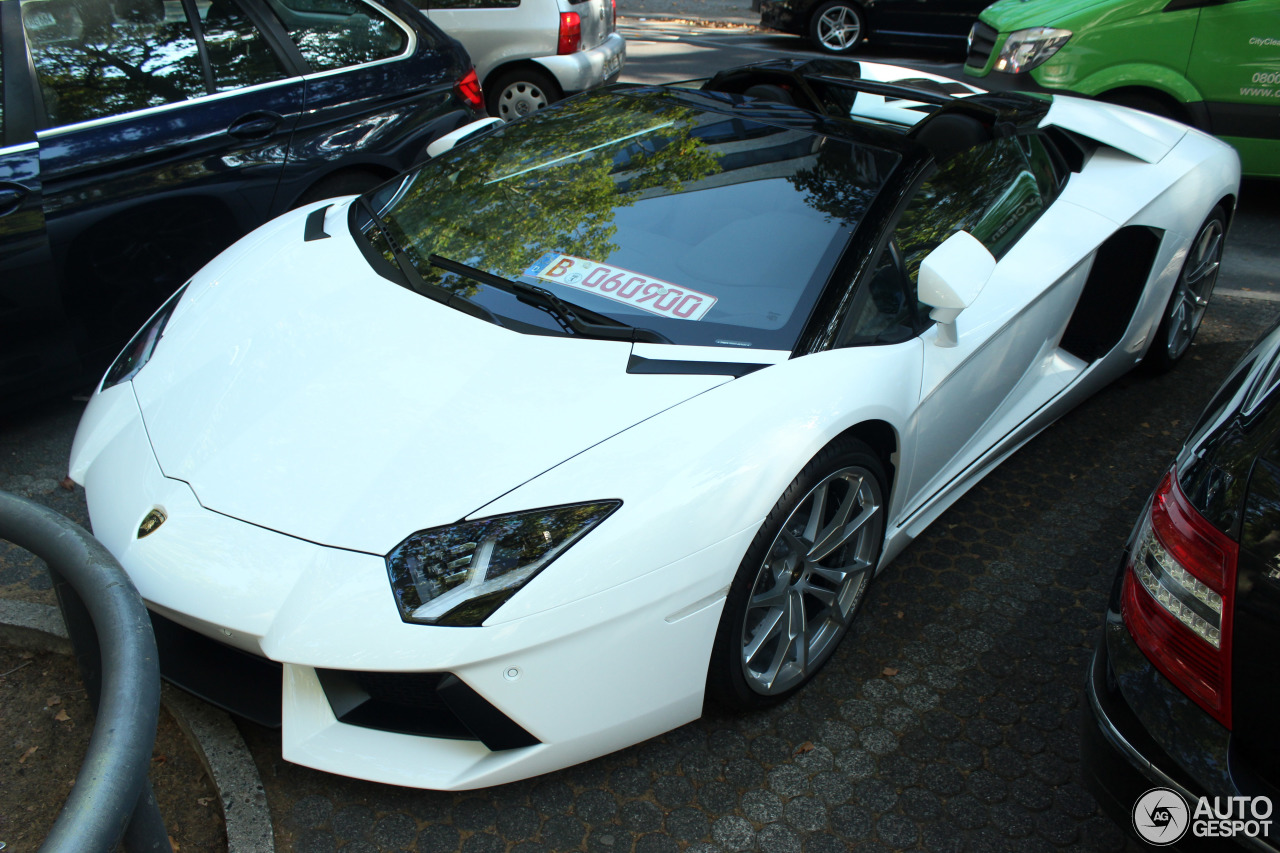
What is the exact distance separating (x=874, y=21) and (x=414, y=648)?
35.6ft

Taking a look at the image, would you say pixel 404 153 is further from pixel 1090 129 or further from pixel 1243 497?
pixel 1243 497

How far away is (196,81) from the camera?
3754 mm

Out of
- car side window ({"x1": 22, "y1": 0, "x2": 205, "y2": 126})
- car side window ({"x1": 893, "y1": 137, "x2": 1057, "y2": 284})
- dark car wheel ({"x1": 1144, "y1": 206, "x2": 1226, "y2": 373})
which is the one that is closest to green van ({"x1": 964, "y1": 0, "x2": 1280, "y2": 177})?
dark car wheel ({"x1": 1144, "y1": 206, "x2": 1226, "y2": 373})

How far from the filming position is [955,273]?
2.40 metres

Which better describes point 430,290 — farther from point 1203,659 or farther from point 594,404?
point 1203,659

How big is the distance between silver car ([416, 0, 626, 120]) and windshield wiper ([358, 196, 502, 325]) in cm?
456

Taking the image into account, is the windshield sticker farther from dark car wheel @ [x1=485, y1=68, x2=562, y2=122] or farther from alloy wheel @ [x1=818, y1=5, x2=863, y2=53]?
alloy wheel @ [x1=818, y1=5, x2=863, y2=53]

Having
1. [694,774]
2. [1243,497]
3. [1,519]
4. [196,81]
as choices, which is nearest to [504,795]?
[694,774]

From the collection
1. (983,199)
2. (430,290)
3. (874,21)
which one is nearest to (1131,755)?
(983,199)

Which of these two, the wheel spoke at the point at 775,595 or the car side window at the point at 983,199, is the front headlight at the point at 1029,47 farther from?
the wheel spoke at the point at 775,595

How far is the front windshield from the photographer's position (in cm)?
245

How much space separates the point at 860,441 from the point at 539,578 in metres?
0.93

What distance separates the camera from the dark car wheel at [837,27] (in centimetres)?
1112

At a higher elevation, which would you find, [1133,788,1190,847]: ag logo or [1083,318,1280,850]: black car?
[1083,318,1280,850]: black car
